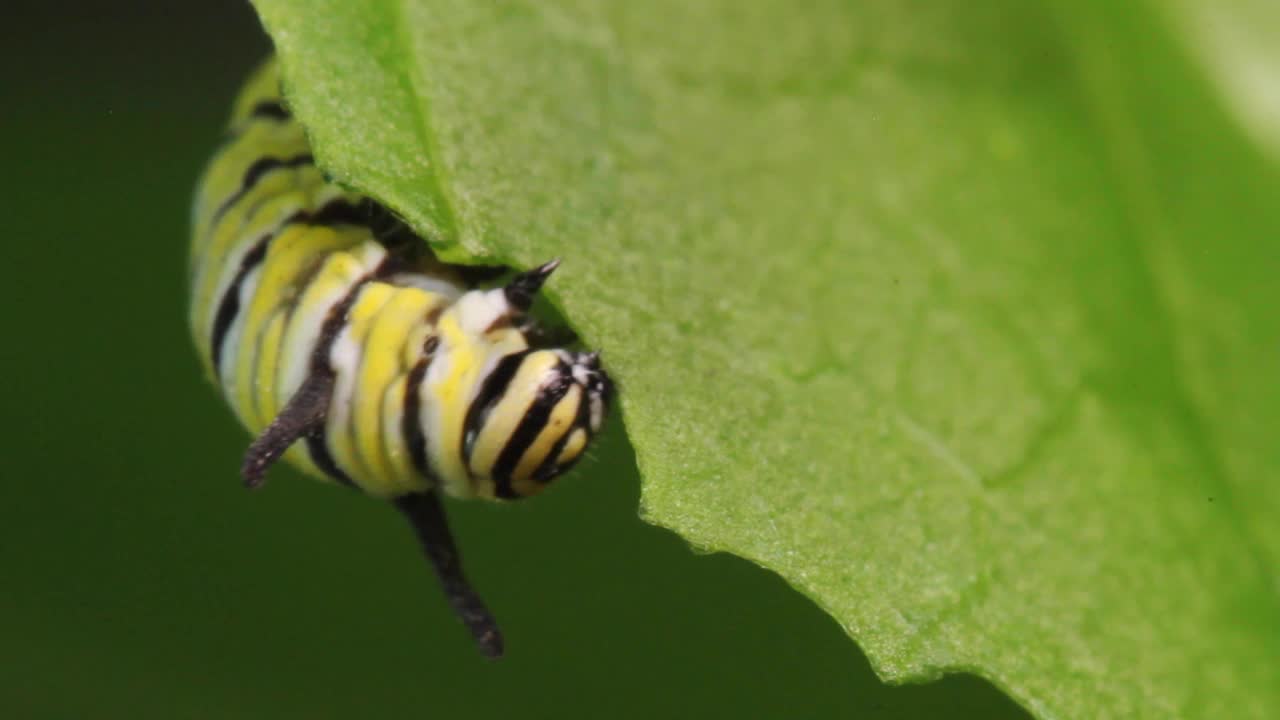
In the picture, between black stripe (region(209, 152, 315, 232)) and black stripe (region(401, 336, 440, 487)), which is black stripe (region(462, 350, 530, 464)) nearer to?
black stripe (region(401, 336, 440, 487))

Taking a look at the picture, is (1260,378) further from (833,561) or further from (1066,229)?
(833,561)

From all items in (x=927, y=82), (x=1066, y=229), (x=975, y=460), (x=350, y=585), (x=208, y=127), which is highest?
(x=927, y=82)

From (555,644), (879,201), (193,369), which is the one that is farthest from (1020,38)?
(193,369)

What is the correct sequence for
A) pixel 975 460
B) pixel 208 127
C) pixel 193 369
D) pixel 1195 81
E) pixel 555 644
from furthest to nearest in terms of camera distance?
pixel 208 127, pixel 193 369, pixel 555 644, pixel 975 460, pixel 1195 81

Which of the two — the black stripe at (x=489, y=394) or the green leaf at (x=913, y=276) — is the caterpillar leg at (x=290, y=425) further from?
the green leaf at (x=913, y=276)

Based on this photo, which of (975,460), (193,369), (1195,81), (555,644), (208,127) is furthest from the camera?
(208,127)

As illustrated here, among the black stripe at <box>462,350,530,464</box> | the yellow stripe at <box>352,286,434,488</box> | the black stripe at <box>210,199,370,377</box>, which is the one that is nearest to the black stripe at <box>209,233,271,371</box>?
the black stripe at <box>210,199,370,377</box>

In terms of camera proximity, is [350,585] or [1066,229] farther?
[350,585]
